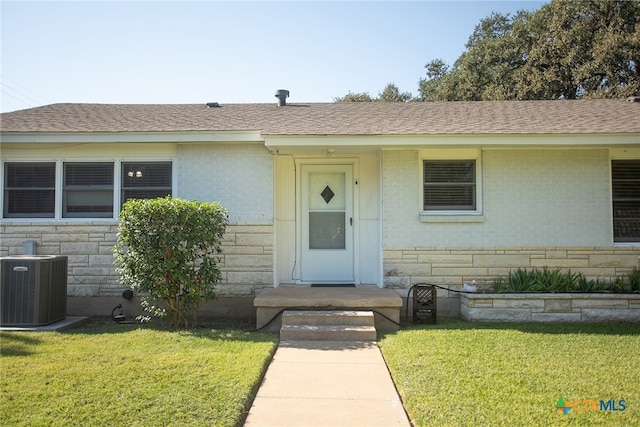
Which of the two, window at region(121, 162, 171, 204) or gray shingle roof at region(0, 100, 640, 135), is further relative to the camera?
window at region(121, 162, 171, 204)

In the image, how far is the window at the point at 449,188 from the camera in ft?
27.2

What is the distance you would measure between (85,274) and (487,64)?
71.6ft

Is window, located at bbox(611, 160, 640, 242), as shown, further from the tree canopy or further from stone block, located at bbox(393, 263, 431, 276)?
the tree canopy

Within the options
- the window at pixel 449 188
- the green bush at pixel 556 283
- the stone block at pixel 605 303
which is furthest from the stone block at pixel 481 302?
the window at pixel 449 188

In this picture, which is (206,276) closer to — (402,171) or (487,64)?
(402,171)

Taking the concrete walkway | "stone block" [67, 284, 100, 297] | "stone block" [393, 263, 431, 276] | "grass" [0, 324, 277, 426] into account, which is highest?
"stone block" [393, 263, 431, 276]

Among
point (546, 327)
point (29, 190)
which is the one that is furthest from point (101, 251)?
point (546, 327)

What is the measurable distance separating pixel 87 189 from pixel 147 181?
110 cm

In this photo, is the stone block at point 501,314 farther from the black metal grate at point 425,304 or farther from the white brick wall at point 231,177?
the white brick wall at point 231,177

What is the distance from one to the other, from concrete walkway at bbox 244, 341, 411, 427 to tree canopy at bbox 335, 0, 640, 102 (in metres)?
18.2

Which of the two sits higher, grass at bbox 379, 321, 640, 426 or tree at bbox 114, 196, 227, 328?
tree at bbox 114, 196, 227, 328

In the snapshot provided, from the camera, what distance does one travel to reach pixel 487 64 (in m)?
23.7

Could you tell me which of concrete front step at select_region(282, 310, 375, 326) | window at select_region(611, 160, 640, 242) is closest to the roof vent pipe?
concrete front step at select_region(282, 310, 375, 326)

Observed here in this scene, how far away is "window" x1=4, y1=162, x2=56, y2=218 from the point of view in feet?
27.7
